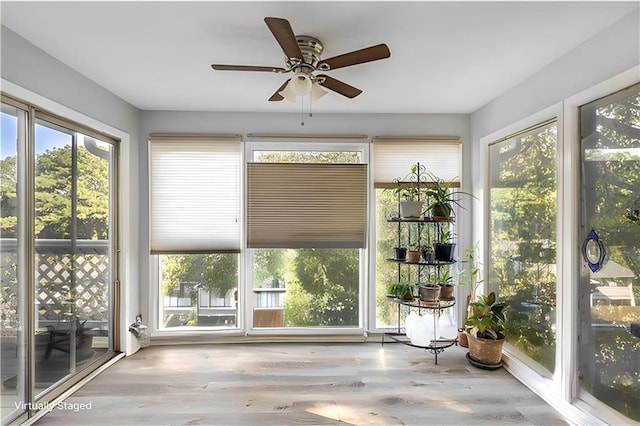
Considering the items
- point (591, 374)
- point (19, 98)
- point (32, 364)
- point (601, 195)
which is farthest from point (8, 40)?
point (591, 374)

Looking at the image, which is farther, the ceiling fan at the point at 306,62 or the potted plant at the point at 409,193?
the potted plant at the point at 409,193

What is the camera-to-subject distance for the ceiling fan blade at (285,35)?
5.09 ft

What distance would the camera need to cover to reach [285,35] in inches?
65.5

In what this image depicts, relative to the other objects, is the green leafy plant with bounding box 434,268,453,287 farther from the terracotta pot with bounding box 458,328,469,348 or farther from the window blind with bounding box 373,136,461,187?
the window blind with bounding box 373,136,461,187

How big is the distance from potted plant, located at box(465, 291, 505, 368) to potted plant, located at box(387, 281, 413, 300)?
0.58 metres

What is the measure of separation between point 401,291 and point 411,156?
4.72 feet

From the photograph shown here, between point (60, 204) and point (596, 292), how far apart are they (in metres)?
3.82

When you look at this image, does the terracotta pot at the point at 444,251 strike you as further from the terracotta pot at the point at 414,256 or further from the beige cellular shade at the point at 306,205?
the beige cellular shade at the point at 306,205

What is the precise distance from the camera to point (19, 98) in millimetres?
2115

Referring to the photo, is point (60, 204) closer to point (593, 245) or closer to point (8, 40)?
point (8, 40)

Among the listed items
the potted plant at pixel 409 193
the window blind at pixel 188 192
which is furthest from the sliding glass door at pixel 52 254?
the potted plant at pixel 409 193

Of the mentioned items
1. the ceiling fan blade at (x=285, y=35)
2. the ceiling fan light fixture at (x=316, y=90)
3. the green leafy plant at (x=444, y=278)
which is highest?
the ceiling fan blade at (x=285, y=35)

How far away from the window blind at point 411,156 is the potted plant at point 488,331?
4.55 feet

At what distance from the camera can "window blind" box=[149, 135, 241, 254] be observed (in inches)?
139
